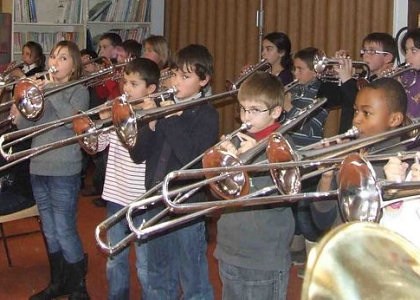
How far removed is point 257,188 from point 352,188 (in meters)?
0.60

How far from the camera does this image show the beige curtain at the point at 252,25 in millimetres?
5320

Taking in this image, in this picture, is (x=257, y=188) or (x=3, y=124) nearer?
(x=257, y=188)

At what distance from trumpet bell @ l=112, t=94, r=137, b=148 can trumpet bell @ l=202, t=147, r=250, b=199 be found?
0.58 meters

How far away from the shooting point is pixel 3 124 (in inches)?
150

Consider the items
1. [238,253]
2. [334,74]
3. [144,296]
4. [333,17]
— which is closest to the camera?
[238,253]

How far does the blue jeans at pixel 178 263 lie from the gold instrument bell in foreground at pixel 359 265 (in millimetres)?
1541

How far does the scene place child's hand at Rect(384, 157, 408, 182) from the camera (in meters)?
1.98

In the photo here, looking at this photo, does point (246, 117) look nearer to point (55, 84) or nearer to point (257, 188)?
point (257, 188)

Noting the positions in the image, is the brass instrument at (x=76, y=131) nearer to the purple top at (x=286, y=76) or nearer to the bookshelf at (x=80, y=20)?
the purple top at (x=286, y=76)

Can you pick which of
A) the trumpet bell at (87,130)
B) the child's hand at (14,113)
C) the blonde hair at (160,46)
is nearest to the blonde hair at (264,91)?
the trumpet bell at (87,130)

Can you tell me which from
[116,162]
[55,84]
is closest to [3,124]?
[55,84]

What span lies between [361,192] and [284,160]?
0.41m

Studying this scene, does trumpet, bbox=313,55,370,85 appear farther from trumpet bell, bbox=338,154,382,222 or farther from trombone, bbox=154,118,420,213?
trumpet bell, bbox=338,154,382,222

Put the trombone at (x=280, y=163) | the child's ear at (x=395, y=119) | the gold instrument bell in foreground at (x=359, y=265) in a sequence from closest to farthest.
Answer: the gold instrument bell in foreground at (x=359, y=265)
the trombone at (x=280, y=163)
the child's ear at (x=395, y=119)
